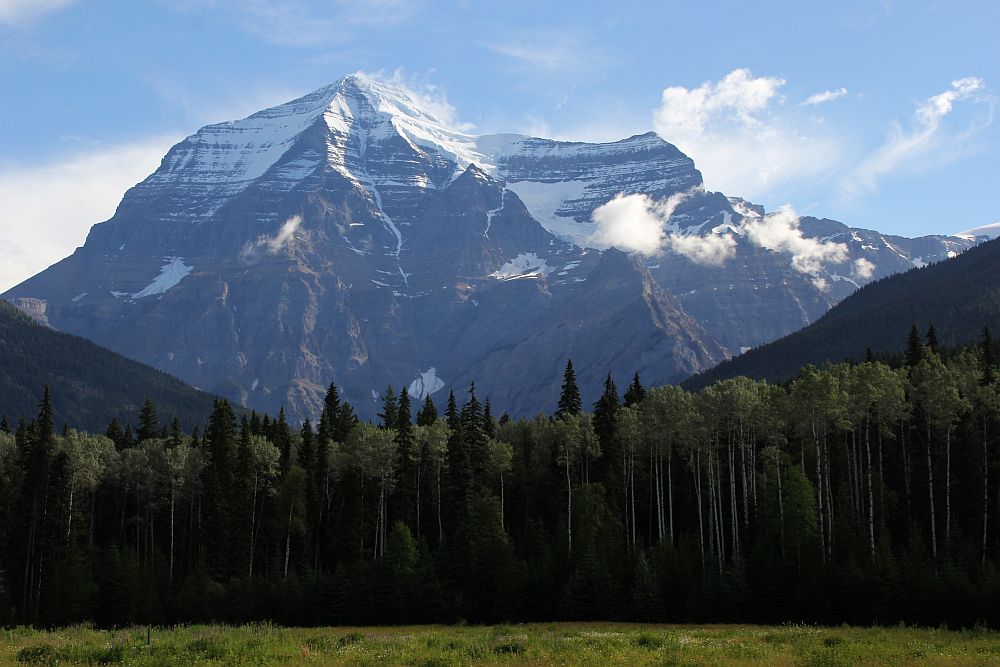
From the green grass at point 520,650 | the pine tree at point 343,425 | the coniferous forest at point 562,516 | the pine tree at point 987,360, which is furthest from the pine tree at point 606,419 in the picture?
the green grass at point 520,650

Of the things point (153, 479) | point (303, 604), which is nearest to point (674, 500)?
point (303, 604)

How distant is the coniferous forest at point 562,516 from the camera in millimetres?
86250

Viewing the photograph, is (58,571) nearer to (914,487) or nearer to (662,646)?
(662,646)

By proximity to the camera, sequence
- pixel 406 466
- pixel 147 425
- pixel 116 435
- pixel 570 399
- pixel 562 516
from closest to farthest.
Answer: pixel 562 516 < pixel 406 466 < pixel 570 399 < pixel 147 425 < pixel 116 435

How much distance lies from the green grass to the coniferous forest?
73.6 ft

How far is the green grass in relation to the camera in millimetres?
46812

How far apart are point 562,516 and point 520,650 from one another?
5630cm

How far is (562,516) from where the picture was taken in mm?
107250

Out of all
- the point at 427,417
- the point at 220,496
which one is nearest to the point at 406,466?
the point at 220,496

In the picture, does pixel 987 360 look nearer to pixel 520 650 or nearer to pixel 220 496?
pixel 220 496

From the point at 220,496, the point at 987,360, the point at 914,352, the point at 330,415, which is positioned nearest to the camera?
the point at 220,496

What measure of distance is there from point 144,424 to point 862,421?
89.1 metres

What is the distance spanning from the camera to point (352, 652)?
50.5m

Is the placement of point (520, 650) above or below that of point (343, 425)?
below
